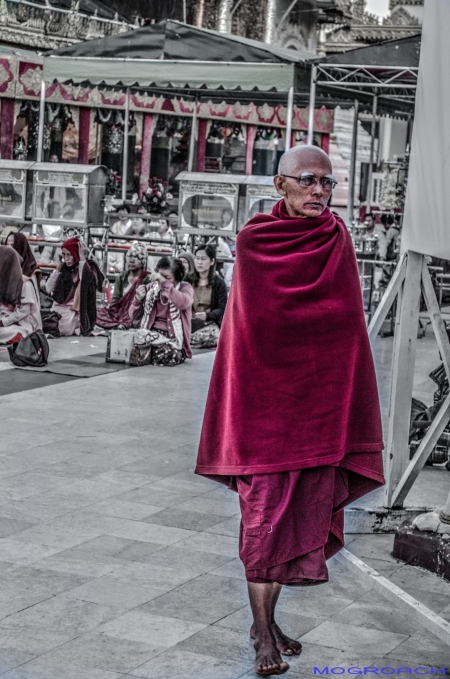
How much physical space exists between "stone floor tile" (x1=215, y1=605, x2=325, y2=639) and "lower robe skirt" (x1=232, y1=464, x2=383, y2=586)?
45 centimetres

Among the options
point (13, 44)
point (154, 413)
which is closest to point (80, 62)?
point (154, 413)

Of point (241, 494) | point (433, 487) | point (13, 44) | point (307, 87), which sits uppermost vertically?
point (13, 44)

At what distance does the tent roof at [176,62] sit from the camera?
1343 cm

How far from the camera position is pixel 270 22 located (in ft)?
113

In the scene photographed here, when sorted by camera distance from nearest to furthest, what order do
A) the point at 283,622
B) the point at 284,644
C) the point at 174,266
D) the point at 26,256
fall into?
the point at 284,644 < the point at 283,622 < the point at 174,266 < the point at 26,256

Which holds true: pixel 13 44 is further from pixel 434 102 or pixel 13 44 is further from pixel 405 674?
pixel 405 674

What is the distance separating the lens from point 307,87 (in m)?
13.8

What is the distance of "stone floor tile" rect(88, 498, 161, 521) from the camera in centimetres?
568

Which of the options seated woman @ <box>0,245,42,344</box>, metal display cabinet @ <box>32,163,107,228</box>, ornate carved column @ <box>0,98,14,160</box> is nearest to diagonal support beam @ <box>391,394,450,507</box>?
seated woman @ <box>0,245,42,344</box>

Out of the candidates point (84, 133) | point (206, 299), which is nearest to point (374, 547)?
point (206, 299)

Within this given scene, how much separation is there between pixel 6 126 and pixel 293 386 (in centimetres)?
2129

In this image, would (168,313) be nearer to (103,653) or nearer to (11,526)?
(11,526)

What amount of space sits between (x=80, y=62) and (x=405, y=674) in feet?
39.3

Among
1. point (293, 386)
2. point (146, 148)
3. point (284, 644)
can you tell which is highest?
point (146, 148)
